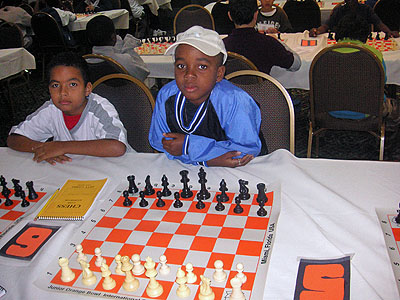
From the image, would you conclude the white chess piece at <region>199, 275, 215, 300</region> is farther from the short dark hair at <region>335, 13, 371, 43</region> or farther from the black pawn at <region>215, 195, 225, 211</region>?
the short dark hair at <region>335, 13, 371, 43</region>

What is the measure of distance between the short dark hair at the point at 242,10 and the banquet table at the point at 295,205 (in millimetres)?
1712

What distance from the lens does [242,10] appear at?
9.90 ft

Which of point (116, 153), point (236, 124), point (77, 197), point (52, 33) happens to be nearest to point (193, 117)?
point (236, 124)

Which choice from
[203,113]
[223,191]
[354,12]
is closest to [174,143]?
[203,113]

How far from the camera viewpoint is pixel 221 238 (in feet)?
3.81

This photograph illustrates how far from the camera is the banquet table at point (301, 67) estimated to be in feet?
9.97

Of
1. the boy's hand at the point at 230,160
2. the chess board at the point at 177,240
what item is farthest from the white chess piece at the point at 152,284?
the boy's hand at the point at 230,160

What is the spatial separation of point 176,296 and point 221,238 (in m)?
0.24

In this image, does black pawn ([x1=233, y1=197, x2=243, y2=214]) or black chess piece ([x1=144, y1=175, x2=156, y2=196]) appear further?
black chess piece ([x1=144, y1=175, x2=156, y2=196])

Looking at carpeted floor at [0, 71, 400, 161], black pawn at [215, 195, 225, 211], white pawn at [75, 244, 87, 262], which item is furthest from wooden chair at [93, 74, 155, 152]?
carpeted floor at [0, 71, 400, 161]

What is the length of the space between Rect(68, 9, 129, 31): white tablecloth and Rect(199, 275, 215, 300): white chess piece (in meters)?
6.02

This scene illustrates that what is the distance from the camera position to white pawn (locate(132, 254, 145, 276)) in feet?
3.40

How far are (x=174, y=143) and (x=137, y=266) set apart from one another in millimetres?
733

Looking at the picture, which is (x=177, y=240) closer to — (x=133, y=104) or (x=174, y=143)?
(x=174, y=143)
